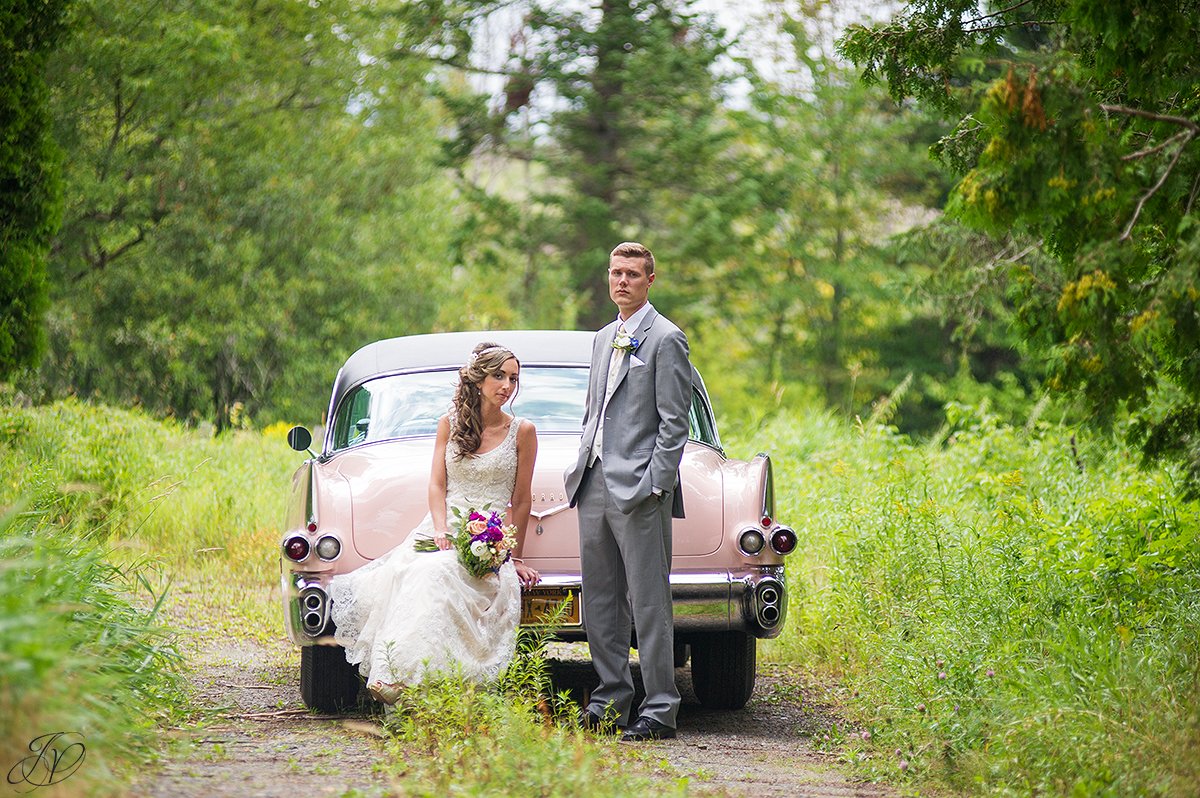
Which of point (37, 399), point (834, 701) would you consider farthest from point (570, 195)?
point (834, 701)

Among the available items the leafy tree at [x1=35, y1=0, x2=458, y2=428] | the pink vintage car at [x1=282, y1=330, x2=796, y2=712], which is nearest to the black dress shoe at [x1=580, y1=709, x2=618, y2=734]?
the pink vintage car at [x1=282, y1=330, x2=796, y2=712]

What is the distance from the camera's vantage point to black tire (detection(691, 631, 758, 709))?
261 inches

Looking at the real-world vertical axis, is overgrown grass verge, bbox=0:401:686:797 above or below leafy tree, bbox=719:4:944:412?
below

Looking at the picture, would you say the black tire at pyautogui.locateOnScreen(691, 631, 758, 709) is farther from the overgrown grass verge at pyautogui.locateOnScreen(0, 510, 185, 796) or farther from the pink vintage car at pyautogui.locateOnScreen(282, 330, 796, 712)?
the overgrown grass verge at pyautogui.locateOnScreen(0, 510, 185, 796)

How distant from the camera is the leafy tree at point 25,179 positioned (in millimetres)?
9812

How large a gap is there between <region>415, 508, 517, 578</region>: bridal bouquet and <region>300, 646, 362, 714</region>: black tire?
942 millimetres

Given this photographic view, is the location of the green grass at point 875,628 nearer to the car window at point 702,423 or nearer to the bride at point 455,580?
the bride at point 455,580

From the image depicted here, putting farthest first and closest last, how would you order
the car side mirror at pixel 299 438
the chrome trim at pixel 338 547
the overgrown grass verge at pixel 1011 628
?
the car side mirror at pixel 299 438 < the chrome trim at pixel 338 547 < the overgrown grass verge at pixel 1011 628

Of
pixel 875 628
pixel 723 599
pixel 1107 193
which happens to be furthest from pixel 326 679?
pixel 1107 193

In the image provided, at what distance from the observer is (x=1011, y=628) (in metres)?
6.07

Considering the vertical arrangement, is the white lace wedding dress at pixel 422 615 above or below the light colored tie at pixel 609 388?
below

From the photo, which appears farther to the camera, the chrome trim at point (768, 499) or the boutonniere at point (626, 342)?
the chrome trim at point (768, 499)

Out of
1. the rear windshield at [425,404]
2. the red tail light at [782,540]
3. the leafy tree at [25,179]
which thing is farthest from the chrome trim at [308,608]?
the leafy tree at [25,179]

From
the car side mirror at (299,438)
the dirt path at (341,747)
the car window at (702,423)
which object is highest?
the car window at (702,423)
